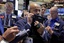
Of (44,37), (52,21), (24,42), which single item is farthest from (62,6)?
(24,42)

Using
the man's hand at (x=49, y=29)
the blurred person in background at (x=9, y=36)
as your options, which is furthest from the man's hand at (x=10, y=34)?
the man's hand at (x=49, y=29)

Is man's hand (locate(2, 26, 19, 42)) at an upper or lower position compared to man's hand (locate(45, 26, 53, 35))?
upper

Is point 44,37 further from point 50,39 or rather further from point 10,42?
point 10,42

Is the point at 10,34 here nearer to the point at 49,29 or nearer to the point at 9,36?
the point at 9,36

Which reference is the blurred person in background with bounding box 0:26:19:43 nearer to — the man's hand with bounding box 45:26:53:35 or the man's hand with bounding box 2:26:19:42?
the man's hand with bounding box 2:26:19:42

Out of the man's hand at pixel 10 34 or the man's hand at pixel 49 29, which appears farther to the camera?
the man's hand at pixel 49 29

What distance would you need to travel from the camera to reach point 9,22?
3584mm

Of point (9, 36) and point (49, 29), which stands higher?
point (9, 36)

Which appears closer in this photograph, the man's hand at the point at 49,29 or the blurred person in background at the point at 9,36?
the blurred person in background at the point at 9,36

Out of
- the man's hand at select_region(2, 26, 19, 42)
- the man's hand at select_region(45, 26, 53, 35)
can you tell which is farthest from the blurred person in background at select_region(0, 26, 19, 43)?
the man's hand at select_region(45, 26, 53, 35)

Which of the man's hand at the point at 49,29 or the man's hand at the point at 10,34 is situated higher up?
the man's hand at the point at 10,34

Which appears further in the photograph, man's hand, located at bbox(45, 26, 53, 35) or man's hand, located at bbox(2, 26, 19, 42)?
man's hand, located at bbox(45, 26, 53, 35)

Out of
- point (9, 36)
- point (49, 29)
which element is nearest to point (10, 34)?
point (9, 36)

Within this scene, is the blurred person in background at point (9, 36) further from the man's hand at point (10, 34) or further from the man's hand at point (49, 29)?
the man's hand at point (49, 29)
